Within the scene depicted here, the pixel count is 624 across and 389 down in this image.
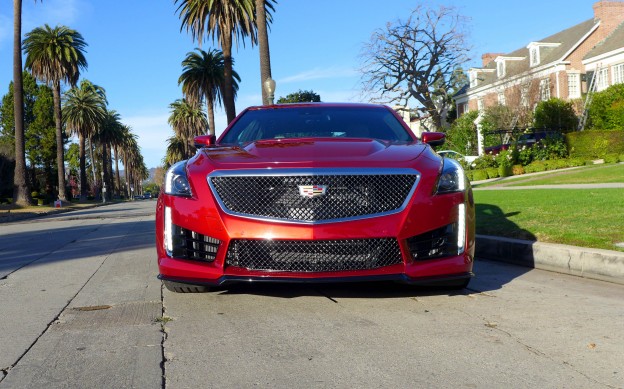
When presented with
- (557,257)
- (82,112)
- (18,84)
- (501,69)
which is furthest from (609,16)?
(82,112)

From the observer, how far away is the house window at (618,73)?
36781 millimetres

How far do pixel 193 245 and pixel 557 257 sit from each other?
12.0ft

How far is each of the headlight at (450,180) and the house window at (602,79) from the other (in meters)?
38.6

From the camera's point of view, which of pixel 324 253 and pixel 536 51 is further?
pixel 536 51

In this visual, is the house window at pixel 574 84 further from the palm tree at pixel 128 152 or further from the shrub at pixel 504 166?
the palm tree at pixel 128 152

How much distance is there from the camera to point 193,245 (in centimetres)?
448

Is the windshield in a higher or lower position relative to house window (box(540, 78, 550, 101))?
lower

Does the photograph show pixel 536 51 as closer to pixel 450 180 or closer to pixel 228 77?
pixel 228 77

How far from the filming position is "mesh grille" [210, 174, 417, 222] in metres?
4.31

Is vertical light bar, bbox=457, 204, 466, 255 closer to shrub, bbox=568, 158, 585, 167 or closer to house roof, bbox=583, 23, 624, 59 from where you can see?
shrub, bbox=568, 158, 585, 167

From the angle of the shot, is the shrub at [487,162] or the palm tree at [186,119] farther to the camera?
the palm tree at [186,119]

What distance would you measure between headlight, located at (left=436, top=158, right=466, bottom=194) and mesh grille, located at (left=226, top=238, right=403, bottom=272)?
0.61 metres

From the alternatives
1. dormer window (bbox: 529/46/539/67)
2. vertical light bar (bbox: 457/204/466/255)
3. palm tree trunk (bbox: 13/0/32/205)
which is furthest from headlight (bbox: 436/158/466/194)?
dormer window (bbox: 529/46/539/67)

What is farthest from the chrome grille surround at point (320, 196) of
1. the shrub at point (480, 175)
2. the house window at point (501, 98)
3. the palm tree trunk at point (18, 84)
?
the house window at point (501, 98)
